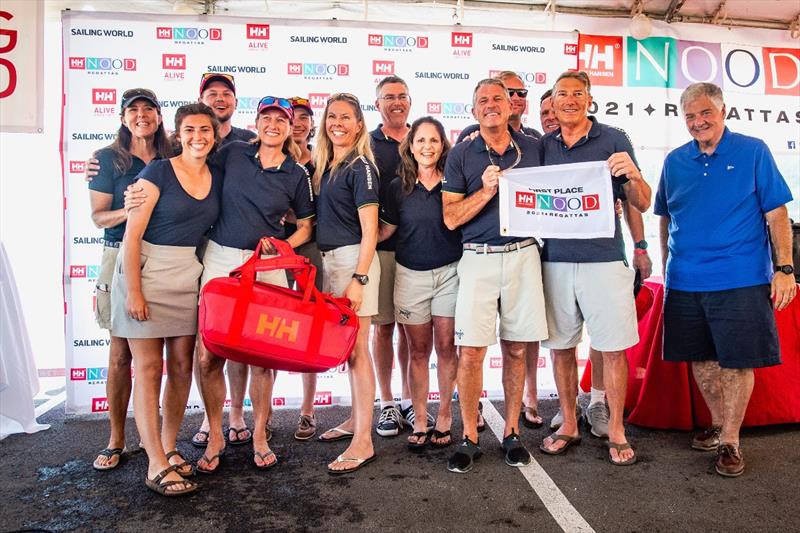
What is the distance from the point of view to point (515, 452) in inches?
128

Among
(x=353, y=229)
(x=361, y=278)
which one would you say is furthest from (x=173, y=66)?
(x=361, y=278)

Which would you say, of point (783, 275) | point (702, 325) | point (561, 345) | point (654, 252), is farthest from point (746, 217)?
point (654, 252)

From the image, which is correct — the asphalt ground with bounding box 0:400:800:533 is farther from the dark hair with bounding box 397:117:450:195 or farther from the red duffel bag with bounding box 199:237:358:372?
the dark hair with bounding box 397:117:450:195

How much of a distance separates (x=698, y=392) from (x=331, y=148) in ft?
9.13

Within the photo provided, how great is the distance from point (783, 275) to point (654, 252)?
3223 millimetres

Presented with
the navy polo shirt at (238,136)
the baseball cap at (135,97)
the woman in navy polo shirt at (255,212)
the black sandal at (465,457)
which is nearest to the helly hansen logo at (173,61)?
the navy polo shirt at (238,136)

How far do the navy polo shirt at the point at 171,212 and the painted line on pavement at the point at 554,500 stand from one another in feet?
6.94

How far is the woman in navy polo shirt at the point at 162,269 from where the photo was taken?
2879 millimetres

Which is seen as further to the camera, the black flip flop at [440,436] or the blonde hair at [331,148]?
the black flip flop at [440,436]

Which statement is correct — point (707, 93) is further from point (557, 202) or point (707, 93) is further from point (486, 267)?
point (486, 267)

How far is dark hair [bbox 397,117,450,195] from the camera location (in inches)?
135

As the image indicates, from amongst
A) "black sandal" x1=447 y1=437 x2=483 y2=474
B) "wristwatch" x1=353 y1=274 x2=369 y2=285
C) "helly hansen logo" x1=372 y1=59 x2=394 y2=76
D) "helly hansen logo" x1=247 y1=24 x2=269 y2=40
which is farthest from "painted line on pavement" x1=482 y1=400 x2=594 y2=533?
"helly hansen logo" x1=247 y1=24 x2=269 y2=40

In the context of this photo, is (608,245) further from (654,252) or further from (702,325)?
(654,252)

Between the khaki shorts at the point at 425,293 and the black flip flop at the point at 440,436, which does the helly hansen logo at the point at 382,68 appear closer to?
the khaki shorts at the point at 425,293
